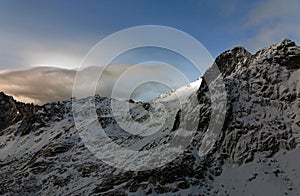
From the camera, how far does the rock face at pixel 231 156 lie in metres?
72.3

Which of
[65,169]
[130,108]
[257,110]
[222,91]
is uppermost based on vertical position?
[130,108]

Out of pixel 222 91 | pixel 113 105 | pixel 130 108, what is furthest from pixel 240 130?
pixel 113 105

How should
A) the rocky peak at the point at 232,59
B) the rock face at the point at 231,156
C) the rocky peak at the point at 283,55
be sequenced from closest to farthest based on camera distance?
the rock face at the point at 231,156 < the rocky peak at the point at 283,55 < the rocky peak at the point at 232,59

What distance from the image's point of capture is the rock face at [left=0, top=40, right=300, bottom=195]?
72.3 metres

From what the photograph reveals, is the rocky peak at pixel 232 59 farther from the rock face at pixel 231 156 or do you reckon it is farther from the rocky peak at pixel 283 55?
the rocky peak at pixel 283 55

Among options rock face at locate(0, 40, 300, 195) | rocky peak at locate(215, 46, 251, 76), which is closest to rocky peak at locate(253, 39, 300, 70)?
rock face at locate(0, 40, 300, 195)

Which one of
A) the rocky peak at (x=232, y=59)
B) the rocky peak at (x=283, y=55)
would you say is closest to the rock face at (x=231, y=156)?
the rocky peak at (x=283, y=55)

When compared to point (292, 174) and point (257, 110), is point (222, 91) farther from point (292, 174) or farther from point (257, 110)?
point (292, 174)

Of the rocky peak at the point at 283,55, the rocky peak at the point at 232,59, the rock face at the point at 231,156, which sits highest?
the rocky peak at the point at 232,59

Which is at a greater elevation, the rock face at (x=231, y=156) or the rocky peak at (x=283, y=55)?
the rocky peak at (x=283, y=55)

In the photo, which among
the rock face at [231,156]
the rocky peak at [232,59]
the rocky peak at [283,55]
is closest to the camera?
the rock face at [231,156]

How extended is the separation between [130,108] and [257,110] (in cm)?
9419

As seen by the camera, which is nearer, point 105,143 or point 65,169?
point 65,169

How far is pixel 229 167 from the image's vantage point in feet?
252
